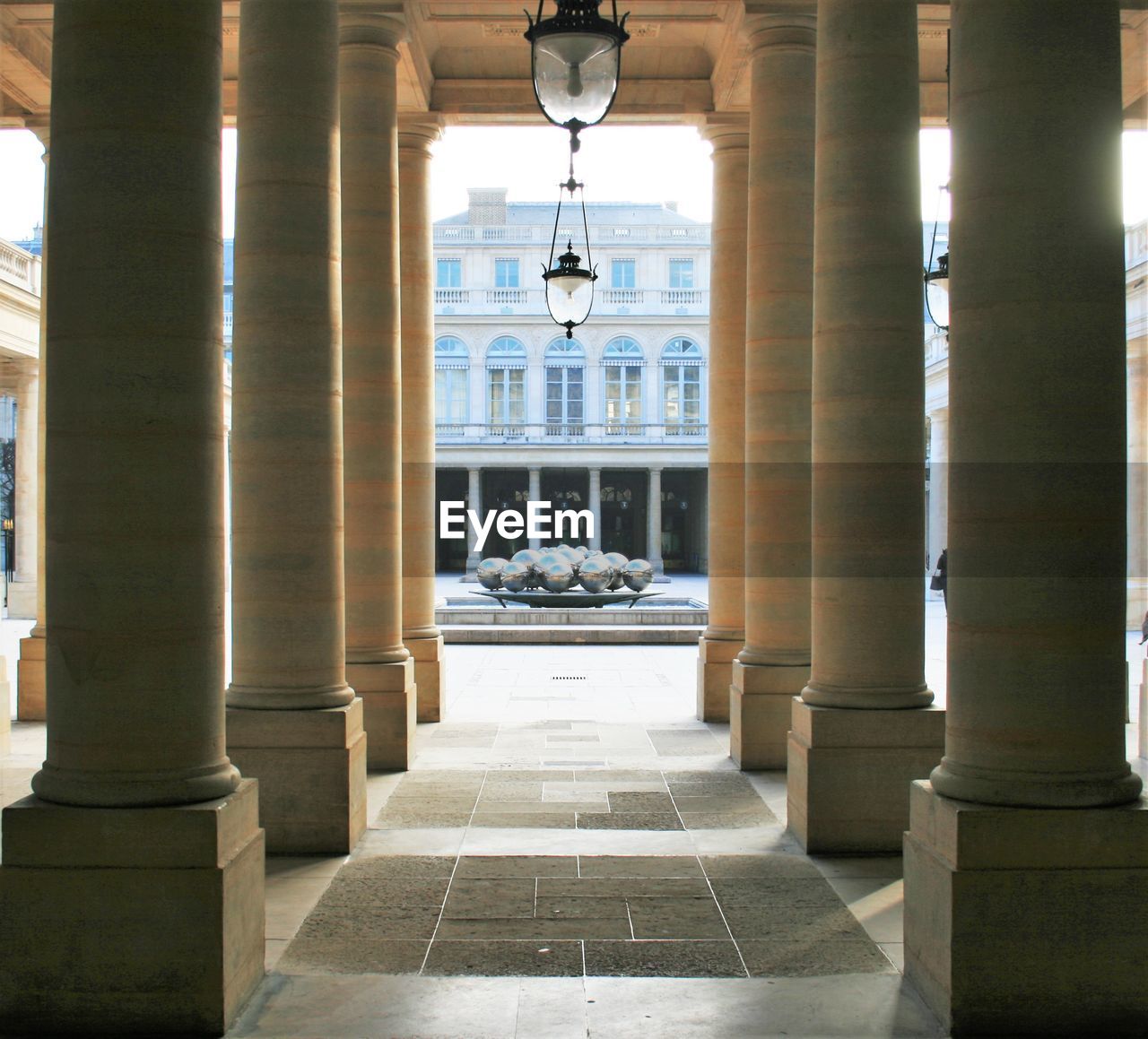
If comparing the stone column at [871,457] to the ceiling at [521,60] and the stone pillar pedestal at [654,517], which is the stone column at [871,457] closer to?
the ceiling at [521,60]

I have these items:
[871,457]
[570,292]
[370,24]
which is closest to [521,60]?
[570,292]

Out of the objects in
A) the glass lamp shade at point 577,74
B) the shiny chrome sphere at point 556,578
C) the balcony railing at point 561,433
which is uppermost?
the balcony railing at point 561,433

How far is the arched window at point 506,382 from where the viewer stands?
69.8 meters

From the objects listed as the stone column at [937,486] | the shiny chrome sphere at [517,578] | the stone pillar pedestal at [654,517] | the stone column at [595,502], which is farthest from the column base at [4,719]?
the stone pillar pedestal at [654,517]

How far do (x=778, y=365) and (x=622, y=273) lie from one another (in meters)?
58.8

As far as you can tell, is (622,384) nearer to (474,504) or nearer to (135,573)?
(474,504)

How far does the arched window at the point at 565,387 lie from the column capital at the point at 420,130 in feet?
172

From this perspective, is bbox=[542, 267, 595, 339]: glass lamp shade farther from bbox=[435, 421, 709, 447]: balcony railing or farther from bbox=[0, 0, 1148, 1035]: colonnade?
bbox=[435, 421, 709, 447]: balcony railing

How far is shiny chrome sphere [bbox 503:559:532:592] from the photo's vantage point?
3453 centimetres

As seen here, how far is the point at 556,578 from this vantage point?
3450cm

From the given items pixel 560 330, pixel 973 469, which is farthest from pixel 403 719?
pixel 560 330

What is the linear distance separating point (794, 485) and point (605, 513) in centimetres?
6200

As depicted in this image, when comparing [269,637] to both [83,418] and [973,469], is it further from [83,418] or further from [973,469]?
[973,469]

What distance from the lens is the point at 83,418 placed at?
20.0ft
